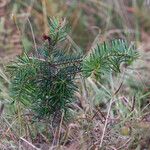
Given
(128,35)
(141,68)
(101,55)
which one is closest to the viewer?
(101,55)

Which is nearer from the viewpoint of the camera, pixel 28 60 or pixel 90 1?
pixel 28 60

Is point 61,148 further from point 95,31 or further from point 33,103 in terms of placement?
point 95,31

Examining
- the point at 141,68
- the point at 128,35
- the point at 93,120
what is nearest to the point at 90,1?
the point at 128,35

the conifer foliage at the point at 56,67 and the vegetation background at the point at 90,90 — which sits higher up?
the conifer foliage at the point at 56,67

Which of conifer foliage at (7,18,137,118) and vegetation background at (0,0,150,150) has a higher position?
conifer foliage at (7,18,137,118)
